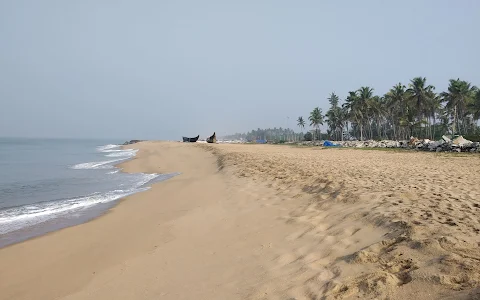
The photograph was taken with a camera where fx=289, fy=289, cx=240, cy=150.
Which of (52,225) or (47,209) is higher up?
(47,209)

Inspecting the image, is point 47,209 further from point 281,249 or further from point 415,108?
point 415,108

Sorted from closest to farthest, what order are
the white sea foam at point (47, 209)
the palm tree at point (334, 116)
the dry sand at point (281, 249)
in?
1. the dry sand at point (281, 249)
2. the white sea foam at point (47, 209)
3. the palm tree at point (334, 116)

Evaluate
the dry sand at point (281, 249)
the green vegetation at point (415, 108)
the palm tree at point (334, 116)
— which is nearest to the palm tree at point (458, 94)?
the green vegetation at point (415, 108)

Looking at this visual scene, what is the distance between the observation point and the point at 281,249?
474 centimetres

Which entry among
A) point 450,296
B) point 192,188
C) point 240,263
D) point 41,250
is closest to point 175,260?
point 240,263

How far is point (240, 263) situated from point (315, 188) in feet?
15.4

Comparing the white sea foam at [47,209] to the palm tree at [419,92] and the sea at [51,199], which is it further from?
the palm tree at [419,92]

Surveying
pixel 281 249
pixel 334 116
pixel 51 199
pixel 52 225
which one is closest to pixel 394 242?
pixel 281 249

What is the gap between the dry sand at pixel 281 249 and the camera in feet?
10.7

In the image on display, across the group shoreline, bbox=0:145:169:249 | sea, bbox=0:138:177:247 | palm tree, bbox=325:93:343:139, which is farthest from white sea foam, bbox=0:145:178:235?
palm tree, bbox=325:93:343:139

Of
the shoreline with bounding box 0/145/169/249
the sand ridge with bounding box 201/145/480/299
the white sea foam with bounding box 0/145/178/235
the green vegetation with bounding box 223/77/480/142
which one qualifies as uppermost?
the green vegetation with bounding box 223/77/480/142

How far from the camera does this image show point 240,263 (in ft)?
14.6

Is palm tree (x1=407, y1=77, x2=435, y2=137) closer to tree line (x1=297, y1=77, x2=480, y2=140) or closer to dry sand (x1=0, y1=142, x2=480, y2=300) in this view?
tree line (x1=297, y1=77, x2=480, y2=140)

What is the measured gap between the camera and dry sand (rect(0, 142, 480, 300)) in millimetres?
3254
